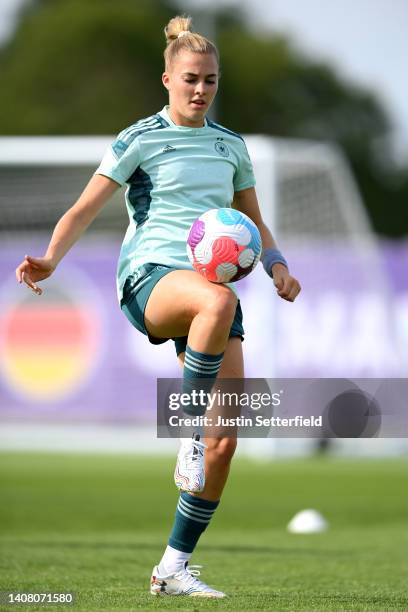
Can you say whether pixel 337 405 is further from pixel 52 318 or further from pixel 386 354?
pixel 52 318

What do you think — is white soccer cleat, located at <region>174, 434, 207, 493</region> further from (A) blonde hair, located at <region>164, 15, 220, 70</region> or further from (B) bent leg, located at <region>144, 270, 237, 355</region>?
(A) blonde hair, located at <region>164, 15, 220, 70</region>

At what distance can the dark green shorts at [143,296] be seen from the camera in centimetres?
603

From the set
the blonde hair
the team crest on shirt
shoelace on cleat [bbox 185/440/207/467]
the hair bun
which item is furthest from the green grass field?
the hair bun

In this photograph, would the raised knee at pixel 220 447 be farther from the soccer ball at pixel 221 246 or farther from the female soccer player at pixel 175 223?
the soccer ball at pixel 221 246

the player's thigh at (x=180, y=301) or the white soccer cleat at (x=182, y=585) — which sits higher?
the player's thigh at (x=180, y=301)

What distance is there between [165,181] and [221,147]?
32 cm

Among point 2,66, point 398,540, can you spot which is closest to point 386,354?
point 398,540

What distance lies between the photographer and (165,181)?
6168mm

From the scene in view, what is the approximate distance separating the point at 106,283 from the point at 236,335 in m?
14.6

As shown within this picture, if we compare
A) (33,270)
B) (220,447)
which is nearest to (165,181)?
(33,270)

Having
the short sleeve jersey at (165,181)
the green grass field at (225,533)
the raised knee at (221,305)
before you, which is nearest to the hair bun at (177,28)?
the short sleeve jersey at (165,181)

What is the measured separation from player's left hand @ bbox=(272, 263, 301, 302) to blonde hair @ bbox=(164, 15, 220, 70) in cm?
94

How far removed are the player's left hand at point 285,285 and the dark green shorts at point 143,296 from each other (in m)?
0.19

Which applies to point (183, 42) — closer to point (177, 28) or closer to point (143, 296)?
point (177, 28)
